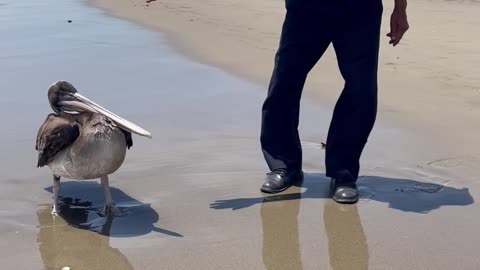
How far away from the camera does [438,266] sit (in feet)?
12.0

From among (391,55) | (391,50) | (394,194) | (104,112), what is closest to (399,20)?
(394,194)

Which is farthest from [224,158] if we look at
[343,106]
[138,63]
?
[138,63]

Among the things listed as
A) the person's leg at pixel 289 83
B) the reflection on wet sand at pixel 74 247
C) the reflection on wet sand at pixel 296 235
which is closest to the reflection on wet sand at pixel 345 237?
the reflection on wet sand at pixel 296 235

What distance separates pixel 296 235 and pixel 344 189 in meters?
0.62

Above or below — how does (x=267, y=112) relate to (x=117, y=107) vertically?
above

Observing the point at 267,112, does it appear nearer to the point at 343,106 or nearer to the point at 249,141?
the point at 343,106

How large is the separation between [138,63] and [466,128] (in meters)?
4.21

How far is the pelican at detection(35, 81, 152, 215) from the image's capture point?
167 inches

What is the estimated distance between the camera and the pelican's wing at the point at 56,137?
426 centimetres

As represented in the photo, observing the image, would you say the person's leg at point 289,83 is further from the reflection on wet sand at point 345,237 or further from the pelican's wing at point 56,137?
the pelican's wing at point 56,137

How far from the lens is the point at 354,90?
4.52 m

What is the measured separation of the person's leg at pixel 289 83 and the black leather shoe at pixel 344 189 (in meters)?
0.33

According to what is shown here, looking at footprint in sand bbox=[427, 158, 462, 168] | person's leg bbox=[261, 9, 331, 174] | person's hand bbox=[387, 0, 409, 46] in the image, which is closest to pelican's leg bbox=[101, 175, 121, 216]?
person's leg bbox=[261, 9, 331, 174]

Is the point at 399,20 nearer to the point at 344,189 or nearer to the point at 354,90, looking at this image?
the point at 354,90
